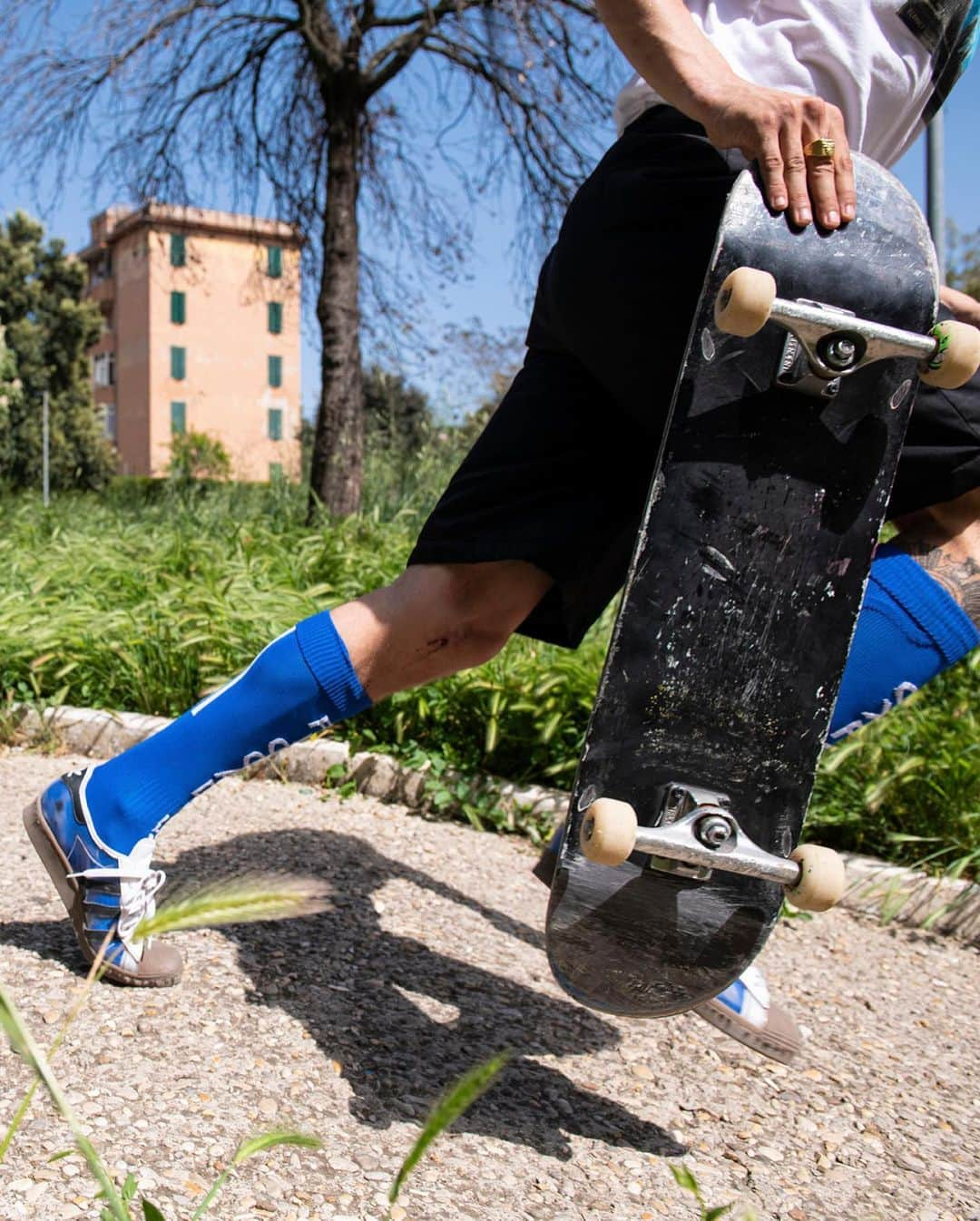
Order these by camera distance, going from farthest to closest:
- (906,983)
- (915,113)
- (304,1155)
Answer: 1. (906,983)
2. (915,113)
3. (304,1155)

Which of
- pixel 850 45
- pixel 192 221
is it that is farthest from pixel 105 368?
pixel 850 45

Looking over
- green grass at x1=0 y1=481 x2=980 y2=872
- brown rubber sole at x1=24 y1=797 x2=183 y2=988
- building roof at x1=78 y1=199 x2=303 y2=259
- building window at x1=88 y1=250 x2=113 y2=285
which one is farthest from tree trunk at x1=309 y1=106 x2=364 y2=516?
building window at x1=88 y1=250 x2=113 y2=285

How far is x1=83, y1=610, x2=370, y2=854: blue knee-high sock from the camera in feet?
5.39

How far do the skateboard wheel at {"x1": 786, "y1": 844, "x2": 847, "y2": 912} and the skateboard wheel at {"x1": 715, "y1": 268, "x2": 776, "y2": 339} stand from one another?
0.59 m

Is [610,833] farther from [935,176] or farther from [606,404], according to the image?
[935,176]

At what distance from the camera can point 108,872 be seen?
66.1 inches

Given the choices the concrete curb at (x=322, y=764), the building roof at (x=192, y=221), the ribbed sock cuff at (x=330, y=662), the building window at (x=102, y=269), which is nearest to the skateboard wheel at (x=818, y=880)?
the ribbed sock cuff at (x=330, y=662)

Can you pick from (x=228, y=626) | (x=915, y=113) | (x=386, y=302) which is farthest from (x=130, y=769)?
(x=386, y=302)

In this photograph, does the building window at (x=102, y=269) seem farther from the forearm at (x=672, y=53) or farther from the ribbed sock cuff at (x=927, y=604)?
the ribbed sock cuff at (x=927, y=604)

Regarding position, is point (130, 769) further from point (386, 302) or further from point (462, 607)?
point (386, 302)

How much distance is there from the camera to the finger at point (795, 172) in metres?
1.32

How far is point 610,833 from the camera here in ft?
4.05

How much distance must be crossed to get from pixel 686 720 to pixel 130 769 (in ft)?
2.76

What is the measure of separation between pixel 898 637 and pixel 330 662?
0.83m
